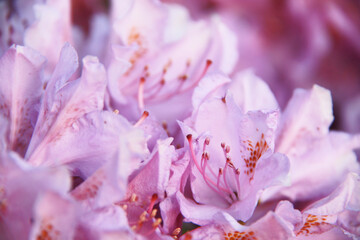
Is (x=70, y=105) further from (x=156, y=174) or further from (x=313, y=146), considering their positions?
(x=313, y=146)

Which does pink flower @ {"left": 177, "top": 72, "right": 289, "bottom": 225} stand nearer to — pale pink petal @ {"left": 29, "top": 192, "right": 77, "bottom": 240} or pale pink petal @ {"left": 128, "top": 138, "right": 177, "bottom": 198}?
pale pink petal @ {"left": 128, "top": 138, "right": 177, "bottom": 198}

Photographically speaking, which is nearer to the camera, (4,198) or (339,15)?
(4,198)

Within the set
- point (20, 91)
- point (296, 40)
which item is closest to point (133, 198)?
point (20, 91)

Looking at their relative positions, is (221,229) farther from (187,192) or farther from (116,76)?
(116,76)

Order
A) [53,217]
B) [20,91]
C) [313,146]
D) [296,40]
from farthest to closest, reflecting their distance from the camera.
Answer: [296,40] < [313,146] < [20,91] < [53,217]

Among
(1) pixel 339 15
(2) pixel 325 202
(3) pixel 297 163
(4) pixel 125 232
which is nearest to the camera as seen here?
(4) pixel 125 232

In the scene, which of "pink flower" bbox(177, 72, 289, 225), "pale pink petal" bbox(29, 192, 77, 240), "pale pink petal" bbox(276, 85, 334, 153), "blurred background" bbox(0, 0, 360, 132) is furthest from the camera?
"blurred background" bbox(0, 0, 360, 132)

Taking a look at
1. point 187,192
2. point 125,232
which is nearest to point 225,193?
point 187,192

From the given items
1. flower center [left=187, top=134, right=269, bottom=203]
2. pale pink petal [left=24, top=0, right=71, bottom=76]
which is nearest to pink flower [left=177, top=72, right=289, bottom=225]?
flower center [left=187, top=134, right=269, bottom=203]
